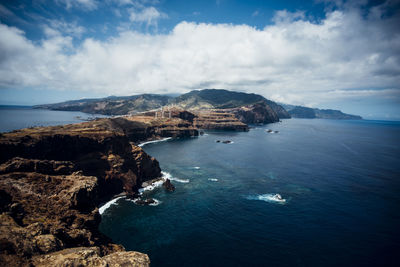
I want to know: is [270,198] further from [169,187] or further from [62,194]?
[62,194]

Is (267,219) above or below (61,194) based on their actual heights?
below

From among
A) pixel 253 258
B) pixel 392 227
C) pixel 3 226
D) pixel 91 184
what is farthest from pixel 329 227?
pixel 3 226

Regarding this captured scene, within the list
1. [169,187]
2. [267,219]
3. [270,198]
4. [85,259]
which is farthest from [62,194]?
[270,198]

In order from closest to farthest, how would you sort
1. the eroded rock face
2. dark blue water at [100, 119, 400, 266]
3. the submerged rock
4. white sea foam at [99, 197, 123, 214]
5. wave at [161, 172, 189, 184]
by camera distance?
the eroded rock face → dark blue water at [100, 119, 400, 266] → white sea foam at [99, 197, 123, 214] → the submerged rock → wave at [161, 172, 189, 184]

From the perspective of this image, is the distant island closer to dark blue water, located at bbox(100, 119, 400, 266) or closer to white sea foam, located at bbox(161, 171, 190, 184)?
white sea foam, located at bbox(161, 171, 190, 184)

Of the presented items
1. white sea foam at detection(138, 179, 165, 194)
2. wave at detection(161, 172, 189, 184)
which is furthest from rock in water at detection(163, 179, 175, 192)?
wave at detection(161, 172, 189, 184)

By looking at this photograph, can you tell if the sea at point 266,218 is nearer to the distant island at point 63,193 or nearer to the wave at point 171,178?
the wave at point 171,178

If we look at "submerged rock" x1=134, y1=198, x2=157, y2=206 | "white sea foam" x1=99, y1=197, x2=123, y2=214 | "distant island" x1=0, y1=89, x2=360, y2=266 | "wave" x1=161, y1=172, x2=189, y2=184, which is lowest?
"white sea foam" x1=99, y1=197, x2=123, y2=214

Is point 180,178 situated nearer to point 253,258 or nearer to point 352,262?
point 253,258
